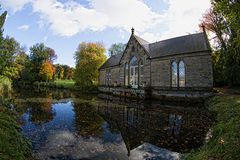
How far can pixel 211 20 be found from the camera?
122 ft

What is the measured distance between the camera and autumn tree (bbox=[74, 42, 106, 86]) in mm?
41594

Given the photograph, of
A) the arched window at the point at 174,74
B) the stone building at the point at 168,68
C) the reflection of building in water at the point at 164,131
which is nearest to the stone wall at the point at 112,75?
the stone building at the point at 168,68

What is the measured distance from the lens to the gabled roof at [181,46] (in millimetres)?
25234

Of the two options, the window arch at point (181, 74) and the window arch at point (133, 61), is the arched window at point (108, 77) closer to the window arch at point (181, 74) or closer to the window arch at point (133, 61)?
the window arch at point (133, 61)

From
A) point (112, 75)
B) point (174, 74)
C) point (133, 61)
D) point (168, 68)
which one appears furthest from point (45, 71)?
point (174, 74)

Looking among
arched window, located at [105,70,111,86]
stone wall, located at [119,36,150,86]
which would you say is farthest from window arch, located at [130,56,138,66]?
arched window, located at [105,70,111,86]

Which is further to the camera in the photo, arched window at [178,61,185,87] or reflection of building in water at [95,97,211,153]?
arched window at [178,61,185,87]

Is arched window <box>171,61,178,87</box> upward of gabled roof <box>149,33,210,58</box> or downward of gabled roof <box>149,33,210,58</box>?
downward

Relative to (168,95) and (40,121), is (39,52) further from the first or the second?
(40,121)

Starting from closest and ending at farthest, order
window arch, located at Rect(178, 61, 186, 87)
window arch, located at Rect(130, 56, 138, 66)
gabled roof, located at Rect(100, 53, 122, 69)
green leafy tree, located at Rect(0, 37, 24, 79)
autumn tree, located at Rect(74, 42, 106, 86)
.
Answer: green leafy tree, located at Rect(0, 37, 24, 79) < window arch, located at Rect(178, 61, 186, 87) < window arch, located at Rect(130, 56, 138, 66) < gabled roof, located at Rect(100, 53, 122, 69) < autumn tree, located at Rect(74, 42, 106, 86)

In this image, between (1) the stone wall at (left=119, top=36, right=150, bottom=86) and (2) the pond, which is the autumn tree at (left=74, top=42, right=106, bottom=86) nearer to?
(1) the stone wall at (left=119, top=36, right=150, bottom=86)

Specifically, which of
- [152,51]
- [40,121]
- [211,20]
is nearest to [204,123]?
[40,121]

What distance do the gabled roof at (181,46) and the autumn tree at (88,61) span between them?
14.1 metres

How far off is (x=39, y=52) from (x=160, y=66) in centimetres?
5231
